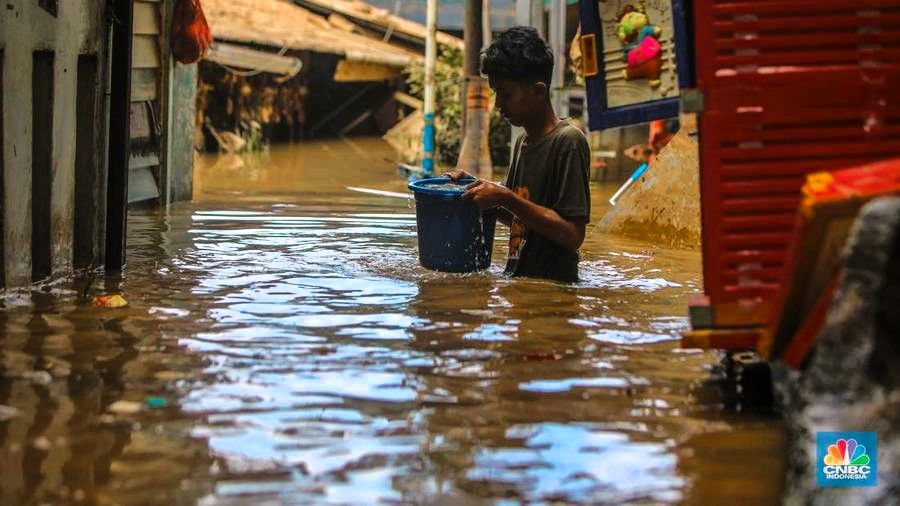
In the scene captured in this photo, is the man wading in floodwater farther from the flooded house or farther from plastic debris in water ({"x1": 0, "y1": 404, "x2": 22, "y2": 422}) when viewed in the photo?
the flooded house

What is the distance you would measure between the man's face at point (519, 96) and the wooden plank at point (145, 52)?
4.93 meters

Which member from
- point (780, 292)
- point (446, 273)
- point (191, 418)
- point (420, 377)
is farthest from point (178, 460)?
point (446, 273)

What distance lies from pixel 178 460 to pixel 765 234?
1.94 m

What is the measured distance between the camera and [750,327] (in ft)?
13.7

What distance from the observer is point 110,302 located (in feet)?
20.0

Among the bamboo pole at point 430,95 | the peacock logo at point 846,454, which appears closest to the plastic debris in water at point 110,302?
the peacock logo at point 846,454

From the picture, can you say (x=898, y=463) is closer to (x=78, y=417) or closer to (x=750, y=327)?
(x=750, y=327)

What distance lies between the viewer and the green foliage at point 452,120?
1667cm

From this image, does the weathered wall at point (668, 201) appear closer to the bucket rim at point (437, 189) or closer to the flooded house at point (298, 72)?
the bucket rim at point (437, 189)

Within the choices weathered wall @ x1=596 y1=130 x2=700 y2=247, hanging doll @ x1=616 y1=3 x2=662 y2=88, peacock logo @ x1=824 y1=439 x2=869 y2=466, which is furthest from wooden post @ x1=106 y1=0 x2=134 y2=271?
peacock logo @ x1=824 y1=439 x2=869 y2=466

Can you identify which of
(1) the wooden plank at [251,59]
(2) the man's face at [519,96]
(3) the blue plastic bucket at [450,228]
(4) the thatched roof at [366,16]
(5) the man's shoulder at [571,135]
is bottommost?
(3) the blue plastic bucket at [450,228]

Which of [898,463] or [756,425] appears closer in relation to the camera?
[898,463]

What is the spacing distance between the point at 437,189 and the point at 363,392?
2.17 metres

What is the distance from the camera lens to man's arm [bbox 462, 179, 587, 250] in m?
6.14
